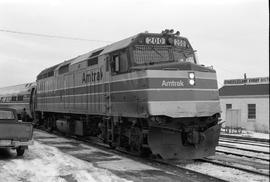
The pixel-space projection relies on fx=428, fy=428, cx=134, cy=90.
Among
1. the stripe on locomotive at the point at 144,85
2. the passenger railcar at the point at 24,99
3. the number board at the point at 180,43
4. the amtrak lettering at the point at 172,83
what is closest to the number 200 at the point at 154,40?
the number board at the point at 180,43

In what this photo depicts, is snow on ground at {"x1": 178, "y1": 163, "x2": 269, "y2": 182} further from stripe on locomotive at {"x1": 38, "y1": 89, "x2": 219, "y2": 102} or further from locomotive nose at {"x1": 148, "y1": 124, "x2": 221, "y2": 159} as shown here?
stripe on locomotive at {"x1": 38, "y1": 89, "x2": 219, "y2": 102}

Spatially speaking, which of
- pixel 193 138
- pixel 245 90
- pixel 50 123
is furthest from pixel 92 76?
pixel 245 90

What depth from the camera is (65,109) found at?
20172mm

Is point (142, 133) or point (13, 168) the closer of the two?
point (13, 168)

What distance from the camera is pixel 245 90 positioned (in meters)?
40.2

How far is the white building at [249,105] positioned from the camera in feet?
114

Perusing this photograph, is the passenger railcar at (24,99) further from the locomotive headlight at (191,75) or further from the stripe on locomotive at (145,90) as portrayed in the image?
the locomotive headlight at (191,75)

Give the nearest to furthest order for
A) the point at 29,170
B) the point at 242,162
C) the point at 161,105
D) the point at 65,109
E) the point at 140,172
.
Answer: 1. the point at 29,170
2. the point at 140,172
3. the point at 161,105
4. the point at 242,162
5. the point at 65,109

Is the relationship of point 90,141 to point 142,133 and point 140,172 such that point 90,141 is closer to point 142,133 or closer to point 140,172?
point 142,133

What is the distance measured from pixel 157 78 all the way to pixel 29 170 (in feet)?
14.1

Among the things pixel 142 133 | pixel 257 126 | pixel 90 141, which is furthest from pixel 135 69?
pixel 257 126

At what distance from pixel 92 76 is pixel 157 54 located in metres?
3.89

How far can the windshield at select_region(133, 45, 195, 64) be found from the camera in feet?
42.9

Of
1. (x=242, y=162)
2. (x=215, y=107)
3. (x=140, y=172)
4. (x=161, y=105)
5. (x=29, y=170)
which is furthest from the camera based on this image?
(x=242, y=162)
